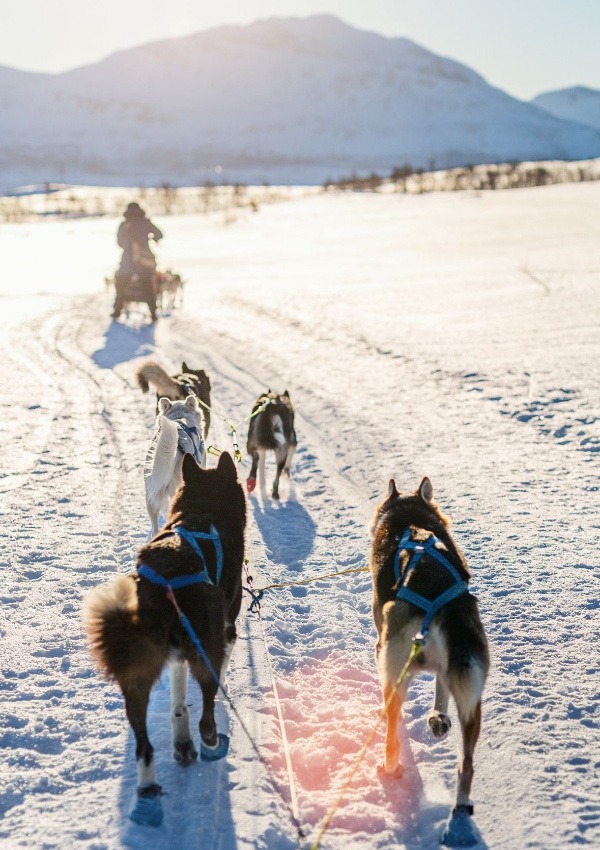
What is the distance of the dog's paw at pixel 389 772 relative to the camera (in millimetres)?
2885

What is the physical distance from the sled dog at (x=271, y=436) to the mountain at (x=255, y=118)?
79.3 metres

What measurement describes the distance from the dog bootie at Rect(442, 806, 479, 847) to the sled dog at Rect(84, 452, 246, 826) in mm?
888

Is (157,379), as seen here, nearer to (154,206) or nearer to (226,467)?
(226,467)

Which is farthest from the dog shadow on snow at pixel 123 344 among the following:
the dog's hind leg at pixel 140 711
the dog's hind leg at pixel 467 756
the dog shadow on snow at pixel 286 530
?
the dog's hind leg at pixel 467 756

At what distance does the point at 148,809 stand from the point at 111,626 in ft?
2.39

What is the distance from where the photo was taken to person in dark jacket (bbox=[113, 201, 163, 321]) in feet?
45.3

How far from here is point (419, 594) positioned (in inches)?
106

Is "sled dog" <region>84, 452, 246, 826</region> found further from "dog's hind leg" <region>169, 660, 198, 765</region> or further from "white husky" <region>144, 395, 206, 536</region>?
"white husky" <region>144, 395, 206, 536</region>

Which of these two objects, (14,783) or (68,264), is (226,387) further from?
(68,264)

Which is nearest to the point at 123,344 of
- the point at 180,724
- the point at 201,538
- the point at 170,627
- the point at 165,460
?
the point at 165,460

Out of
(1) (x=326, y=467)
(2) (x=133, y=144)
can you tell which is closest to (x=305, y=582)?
(1) (x=326, y=467)

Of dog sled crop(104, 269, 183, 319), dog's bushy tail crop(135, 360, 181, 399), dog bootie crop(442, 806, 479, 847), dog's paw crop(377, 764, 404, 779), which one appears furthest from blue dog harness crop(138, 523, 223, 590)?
dog sled crop(104, 269, 183, 319)

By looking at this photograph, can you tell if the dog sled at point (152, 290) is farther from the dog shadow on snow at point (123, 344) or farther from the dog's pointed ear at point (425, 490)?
the dog's pointed ear at point (425, 490)

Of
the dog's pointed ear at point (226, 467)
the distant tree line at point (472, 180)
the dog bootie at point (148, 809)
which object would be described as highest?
the distant tree line at point (472, 180)
